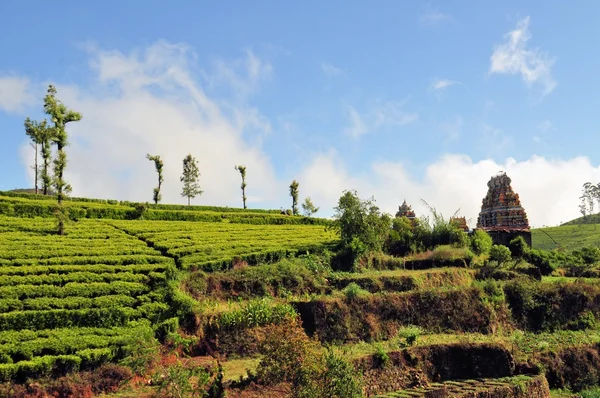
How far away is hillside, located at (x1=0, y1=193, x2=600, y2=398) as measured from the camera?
57.1 feet

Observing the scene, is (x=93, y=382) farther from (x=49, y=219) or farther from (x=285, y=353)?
(x=49, y=219)

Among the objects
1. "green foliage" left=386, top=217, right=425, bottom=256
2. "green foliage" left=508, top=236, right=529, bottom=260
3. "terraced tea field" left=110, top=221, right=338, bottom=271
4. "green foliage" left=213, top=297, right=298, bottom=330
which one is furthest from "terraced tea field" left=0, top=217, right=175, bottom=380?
"green foliage" left=508, top=236, right=529, bottom=260

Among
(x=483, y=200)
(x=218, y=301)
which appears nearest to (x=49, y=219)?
(x=218, y=301)

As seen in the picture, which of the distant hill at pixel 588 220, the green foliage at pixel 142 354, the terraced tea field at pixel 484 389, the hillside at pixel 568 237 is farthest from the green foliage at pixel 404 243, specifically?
the distant hill at pixel 588 220

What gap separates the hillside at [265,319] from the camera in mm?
17406

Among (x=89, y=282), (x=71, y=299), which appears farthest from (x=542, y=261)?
(x=71, y=299)

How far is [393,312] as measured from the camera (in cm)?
2480

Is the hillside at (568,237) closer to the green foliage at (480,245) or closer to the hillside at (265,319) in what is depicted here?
the green foliage at (480,245)

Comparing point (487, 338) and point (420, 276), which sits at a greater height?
A: point (420, 276)

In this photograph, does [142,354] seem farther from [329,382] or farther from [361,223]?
[361,223]

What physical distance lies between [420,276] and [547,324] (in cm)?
708

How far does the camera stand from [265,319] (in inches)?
878

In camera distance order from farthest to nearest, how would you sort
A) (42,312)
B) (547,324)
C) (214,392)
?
(547,324)
(42,312)
(214,392)

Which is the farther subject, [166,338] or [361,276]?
[361,276]
